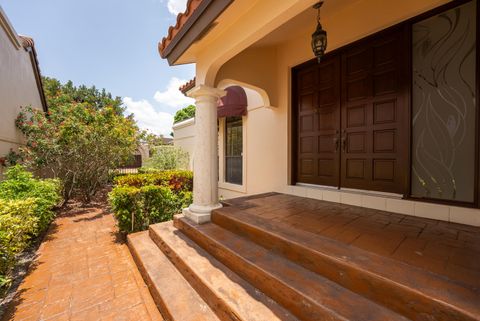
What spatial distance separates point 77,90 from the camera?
21.4 metres

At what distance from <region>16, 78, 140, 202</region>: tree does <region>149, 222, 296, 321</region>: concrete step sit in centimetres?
530

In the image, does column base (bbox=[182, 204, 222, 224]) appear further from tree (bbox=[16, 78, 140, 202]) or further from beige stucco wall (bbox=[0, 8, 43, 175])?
beige stucco wall (bbox=[0, 8, 43, 175])

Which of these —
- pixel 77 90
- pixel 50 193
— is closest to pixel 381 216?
pixel 50 193

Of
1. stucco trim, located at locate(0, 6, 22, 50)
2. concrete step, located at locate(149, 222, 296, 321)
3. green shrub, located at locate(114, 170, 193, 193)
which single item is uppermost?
stucco trim, located at locate(0, 6, 22, 50)

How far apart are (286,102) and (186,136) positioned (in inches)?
280

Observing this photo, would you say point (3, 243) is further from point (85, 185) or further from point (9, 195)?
point (85, 185)

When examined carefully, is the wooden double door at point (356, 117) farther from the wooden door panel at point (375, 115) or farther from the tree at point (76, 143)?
the tree at point (76, 143)

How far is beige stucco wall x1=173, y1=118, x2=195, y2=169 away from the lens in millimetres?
10299

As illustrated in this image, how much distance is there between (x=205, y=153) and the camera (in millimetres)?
3525

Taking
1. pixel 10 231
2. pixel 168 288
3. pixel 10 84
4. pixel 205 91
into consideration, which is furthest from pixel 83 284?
pixel 10 84

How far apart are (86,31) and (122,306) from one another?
11434 mm

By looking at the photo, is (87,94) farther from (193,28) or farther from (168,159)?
(193,28)

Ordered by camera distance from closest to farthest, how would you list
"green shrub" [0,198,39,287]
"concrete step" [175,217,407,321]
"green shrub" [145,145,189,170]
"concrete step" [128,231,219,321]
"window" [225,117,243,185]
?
"concrete step" [175,217,407,321]
"concrete step" [128,231,219,321]
"green shrub" [0,198,39,287]
"window" [225,117,243,185]
"green shrub" [145,145,189,170]

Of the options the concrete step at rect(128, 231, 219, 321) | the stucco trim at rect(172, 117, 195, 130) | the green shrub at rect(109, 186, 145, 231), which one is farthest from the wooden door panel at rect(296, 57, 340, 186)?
the stucco trim at rect(172, 117, 195, 130)
